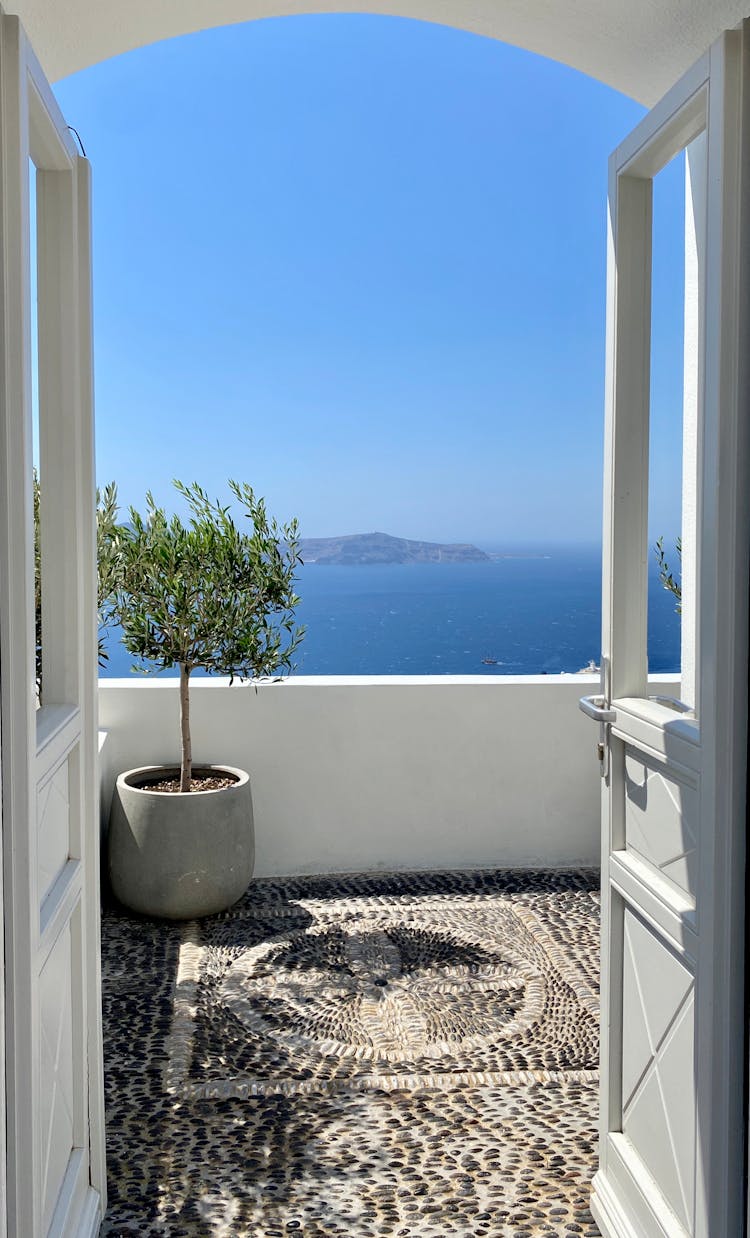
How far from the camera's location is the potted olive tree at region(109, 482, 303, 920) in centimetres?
367

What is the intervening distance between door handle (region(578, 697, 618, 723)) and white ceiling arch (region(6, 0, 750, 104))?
1.43 metres

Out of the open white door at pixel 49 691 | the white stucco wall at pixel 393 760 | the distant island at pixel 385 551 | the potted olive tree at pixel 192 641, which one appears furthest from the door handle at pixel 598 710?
the distant island at pixel 385 551

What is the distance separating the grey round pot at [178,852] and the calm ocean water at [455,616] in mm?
24006

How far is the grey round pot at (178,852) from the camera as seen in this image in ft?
12.0

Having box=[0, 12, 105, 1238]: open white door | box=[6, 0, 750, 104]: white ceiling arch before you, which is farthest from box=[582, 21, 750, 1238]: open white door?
box=[0, 12, 105, 1238]: open white door

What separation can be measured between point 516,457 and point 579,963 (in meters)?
30.9

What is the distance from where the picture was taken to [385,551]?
102 feet

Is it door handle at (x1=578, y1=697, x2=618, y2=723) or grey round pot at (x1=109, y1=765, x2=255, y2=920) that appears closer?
Answer: door handle at (x1=578, y1=697, x2=618, y2=723)

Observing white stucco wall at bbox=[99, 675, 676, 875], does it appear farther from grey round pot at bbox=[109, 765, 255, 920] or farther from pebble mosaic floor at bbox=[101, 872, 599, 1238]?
grey round pot at bbox=[109, 765, 255, 920]

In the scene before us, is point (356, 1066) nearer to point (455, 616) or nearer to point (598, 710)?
point (598, 710)

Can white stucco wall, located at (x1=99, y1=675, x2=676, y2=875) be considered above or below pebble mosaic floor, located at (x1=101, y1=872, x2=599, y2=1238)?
above

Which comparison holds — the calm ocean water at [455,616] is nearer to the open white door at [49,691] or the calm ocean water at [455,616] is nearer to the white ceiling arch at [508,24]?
the white ceiling arch at [508,24]

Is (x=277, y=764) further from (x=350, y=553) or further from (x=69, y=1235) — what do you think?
(x=350, y=553)

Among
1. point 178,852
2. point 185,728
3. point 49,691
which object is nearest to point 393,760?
→ point 185,728
